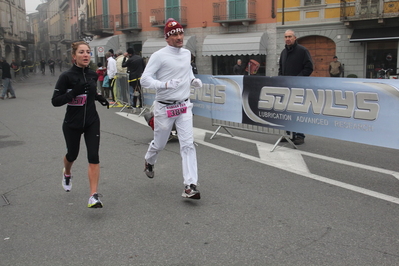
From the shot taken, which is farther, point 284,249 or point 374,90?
point 374,90

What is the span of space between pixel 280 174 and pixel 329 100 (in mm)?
1581

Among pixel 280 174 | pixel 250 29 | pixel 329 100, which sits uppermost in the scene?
pixel 250 29

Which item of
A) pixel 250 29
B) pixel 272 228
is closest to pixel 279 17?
pixel 250 29

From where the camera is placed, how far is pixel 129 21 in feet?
117

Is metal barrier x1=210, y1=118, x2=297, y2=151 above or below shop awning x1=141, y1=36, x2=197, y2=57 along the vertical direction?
below

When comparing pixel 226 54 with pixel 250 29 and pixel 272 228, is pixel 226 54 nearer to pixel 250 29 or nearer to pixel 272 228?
pixel 250 29

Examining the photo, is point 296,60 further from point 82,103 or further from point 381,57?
point 381,57

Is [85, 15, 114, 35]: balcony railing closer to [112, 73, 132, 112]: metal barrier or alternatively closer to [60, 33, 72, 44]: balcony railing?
[112, 73, 132, 112]: metal barrier

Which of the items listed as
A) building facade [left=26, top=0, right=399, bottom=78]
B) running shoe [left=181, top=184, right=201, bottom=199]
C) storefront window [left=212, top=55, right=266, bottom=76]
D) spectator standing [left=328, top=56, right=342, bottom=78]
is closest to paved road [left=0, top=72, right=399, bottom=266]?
running shoe [left=181, top=184, right=201, bottom=199]

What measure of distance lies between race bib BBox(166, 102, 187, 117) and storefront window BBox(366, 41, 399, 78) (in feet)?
66.4

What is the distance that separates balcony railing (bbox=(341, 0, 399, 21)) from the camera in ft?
73.0

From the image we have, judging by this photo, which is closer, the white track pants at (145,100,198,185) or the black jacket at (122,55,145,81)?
the white track pants at (145,100,198,185)

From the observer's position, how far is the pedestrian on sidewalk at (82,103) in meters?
4.54

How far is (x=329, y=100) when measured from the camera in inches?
268
